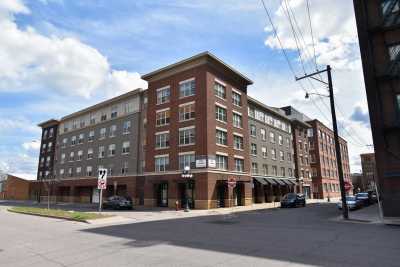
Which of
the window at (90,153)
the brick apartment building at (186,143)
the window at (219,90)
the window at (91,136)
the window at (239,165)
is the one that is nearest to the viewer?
the brick apartment building at (186,143)

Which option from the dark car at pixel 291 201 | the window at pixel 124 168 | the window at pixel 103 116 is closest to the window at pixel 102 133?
the window at pixel 103 116

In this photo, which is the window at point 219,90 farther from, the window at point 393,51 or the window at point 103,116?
the window at point 103,116

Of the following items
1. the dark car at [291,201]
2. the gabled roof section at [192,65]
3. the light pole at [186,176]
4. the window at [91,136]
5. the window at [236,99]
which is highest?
the gabled roof section at [192,65]

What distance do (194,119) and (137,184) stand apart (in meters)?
13.8

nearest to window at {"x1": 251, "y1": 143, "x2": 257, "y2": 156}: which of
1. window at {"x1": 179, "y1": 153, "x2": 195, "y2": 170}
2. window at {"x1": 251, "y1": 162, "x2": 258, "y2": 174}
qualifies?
window at {"x1": 251, "y1": 162, "x2": 258, "y2": 174}

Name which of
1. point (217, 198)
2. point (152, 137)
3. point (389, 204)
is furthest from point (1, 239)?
point (152, 137)

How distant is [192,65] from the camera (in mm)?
38062

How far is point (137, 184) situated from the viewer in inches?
1700

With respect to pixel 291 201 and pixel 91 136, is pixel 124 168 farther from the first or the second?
pixel 291 201

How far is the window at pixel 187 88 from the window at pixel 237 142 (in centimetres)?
832

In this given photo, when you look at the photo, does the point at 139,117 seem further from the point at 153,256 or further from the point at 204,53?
the point at 153,256

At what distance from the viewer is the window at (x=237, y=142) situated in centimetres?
4009

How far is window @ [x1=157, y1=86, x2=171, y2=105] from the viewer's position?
133 ft

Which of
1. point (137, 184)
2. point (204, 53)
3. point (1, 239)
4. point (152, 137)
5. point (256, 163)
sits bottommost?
point (1, 239)
